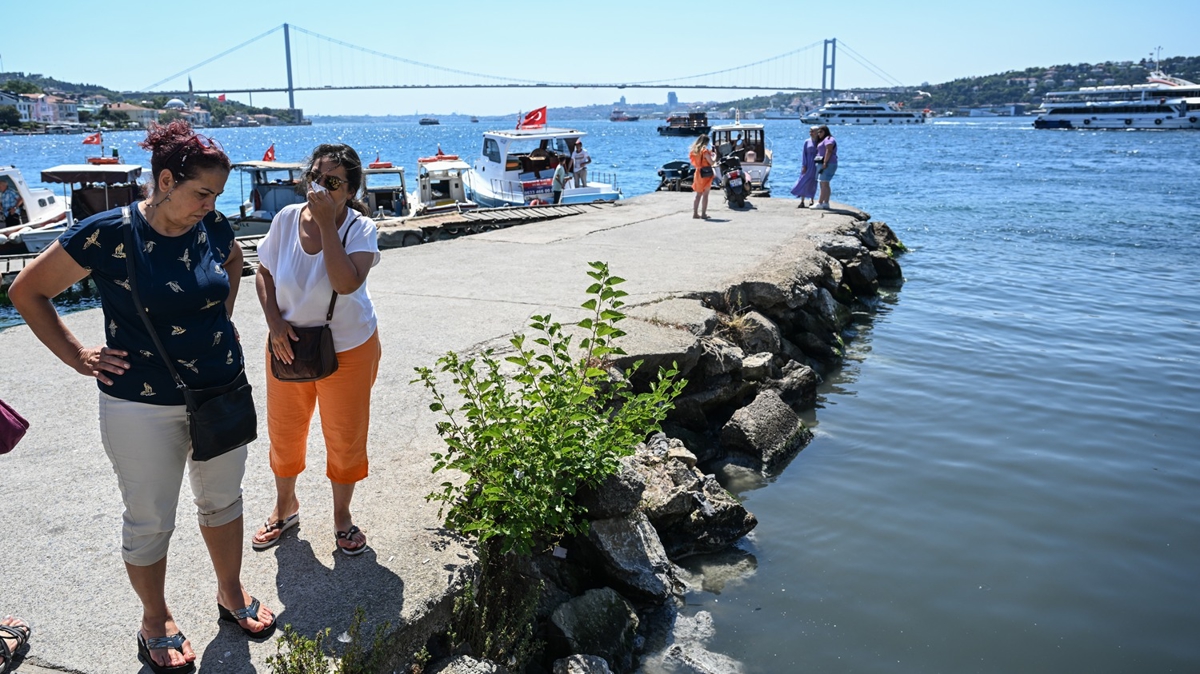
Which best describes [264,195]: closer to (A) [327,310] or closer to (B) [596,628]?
(A) [327,310]

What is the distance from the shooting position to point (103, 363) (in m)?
3.10

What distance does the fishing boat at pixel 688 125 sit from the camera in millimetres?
88950

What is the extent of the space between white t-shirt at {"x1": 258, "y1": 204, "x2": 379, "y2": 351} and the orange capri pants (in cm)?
11

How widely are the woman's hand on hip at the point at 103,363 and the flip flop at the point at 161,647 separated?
921mm

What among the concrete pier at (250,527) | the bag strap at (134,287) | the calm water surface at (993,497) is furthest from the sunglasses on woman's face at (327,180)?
the calm water surface at (993,497)

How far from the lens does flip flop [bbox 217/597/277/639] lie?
3357 mm

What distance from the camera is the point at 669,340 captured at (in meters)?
7.20

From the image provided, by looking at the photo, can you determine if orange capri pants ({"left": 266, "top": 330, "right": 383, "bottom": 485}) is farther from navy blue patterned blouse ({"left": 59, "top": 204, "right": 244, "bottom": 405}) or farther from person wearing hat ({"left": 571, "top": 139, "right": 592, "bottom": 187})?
person wearing hat ({"left": 571, "top": 139, "right": 592, "bottom": 187})

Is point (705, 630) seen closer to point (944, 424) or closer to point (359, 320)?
point (359, 320)

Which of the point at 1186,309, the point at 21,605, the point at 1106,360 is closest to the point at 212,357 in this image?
the point at 21,605

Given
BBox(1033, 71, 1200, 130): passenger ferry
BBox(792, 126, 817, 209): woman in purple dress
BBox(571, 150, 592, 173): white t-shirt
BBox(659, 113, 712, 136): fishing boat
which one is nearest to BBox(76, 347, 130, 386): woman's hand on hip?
BBox(792, 126, 817, 209): woman in purple dress

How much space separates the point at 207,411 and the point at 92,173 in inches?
708

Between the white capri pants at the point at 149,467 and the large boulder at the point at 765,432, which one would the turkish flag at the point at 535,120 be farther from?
the white capri pants at the point at 149,467

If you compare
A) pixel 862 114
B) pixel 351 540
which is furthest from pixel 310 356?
pixel 862 114
